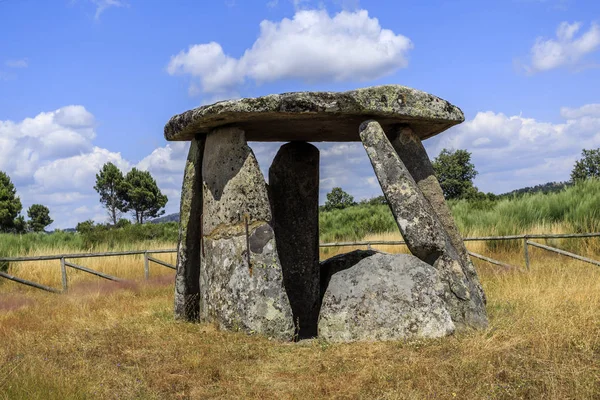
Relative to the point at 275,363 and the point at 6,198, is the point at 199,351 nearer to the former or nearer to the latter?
the point at 275,363

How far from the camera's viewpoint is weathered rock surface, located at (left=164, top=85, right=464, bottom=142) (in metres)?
7.25

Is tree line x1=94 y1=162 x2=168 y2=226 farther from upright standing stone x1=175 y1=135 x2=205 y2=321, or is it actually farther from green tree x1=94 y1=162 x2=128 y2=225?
upright standing stone x1=175 y1=135 x2=205 y2=321

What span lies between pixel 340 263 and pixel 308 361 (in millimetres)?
2729

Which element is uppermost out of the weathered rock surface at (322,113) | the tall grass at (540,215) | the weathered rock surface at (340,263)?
the weathered rock surface at (322,113)

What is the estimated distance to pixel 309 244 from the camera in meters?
9.02

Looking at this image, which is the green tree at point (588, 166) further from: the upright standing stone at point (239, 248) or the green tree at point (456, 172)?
the upright standing stone at point (239, 248)

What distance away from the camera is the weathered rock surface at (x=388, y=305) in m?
6.73

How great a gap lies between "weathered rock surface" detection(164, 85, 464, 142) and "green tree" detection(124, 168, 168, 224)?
127 ft

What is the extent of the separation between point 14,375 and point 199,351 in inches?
73.8

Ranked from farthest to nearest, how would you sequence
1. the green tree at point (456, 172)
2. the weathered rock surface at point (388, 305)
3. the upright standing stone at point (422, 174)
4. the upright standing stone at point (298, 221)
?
1. the green tree at point (456, 172)
2. the upright standing stone at point (298, 221)
3. the upright standing stone at point (422, 174)
4. the weathered rock surface at point (388, 305)

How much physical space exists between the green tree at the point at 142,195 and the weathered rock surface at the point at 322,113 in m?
38.8

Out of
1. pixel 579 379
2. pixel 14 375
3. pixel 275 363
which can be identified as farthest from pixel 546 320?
pixel 14 375

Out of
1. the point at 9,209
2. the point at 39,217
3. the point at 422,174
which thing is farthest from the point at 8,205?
the point at 422,174

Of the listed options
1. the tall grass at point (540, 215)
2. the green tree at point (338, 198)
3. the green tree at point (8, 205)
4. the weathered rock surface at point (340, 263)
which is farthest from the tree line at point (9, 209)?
the weathered rock surface at point (340, 263)
